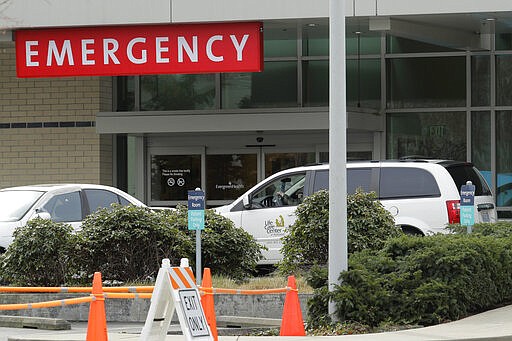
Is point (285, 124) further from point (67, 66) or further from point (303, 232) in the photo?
point (303, 232)

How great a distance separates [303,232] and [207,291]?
4.14 m

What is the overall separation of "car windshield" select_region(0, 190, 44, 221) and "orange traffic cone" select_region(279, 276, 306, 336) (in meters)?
6.85

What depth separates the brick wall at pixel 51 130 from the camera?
26.2 meters

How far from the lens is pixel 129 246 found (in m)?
17.1

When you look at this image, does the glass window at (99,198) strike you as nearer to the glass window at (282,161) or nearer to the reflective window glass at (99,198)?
the reflective window glass at (99,198)

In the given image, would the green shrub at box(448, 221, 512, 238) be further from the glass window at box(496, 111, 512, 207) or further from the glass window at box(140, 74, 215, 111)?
the glass window at box(140, 74, 215, 111)

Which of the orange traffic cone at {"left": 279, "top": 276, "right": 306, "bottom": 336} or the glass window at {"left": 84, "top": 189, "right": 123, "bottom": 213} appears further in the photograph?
the glass window at {"left": 84, "top": 189, "right": 123, "bottom": 213}

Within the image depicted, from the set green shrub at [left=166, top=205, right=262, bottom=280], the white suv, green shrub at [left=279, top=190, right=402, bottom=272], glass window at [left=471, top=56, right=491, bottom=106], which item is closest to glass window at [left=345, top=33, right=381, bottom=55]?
glass window at [left=471, top=56, right=491, bottom=106]

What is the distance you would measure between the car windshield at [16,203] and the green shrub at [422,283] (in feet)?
22.2

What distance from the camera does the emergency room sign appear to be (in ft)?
72.8

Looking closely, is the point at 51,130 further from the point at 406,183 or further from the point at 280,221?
the point at 406,183

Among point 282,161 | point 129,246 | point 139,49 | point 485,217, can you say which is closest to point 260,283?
point 129,246

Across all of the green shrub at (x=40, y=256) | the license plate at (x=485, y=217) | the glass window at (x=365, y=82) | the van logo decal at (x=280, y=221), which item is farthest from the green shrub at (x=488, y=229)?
the glass window at (x=365, y=82)

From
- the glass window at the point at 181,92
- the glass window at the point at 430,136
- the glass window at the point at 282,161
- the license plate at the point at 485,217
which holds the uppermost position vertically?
the glass window at the point at 181,92
